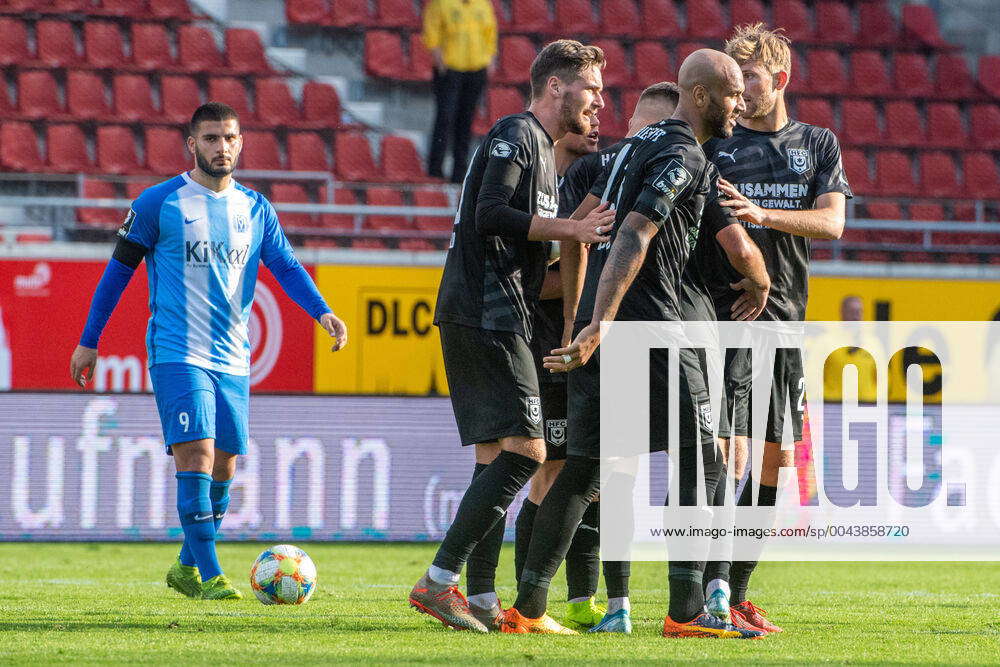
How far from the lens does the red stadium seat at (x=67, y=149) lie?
44.8ft

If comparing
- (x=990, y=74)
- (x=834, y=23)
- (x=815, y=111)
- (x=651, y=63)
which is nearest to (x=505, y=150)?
(x=651, y=63)

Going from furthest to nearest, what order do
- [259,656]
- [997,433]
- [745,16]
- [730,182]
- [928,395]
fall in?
[745,16], [928,395], [997,433], [730,182], [259,656]

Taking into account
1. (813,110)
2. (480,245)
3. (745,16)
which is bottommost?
(480,245)

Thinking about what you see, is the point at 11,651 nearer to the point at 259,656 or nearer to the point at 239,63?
the point at 259,656

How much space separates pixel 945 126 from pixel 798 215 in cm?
1128

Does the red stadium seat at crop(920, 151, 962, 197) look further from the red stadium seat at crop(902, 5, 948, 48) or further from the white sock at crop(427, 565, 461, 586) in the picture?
the white sock at crop(427, 565, 461, 586)

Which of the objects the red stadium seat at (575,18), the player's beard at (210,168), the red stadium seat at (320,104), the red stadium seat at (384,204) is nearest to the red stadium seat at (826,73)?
the red stadium seat at (575,18)

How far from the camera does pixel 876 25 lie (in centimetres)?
1658

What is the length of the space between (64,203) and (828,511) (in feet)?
20.7

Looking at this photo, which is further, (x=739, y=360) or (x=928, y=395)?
(x=928, y=395)

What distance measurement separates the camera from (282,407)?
9.25 meters

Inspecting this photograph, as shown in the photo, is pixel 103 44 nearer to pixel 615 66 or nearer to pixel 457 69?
pixel 457 69

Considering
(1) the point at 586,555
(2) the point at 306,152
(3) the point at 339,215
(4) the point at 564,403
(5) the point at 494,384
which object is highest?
(2) the point at 306,152

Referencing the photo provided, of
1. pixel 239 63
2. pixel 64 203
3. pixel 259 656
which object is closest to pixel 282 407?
pixel 64 203
